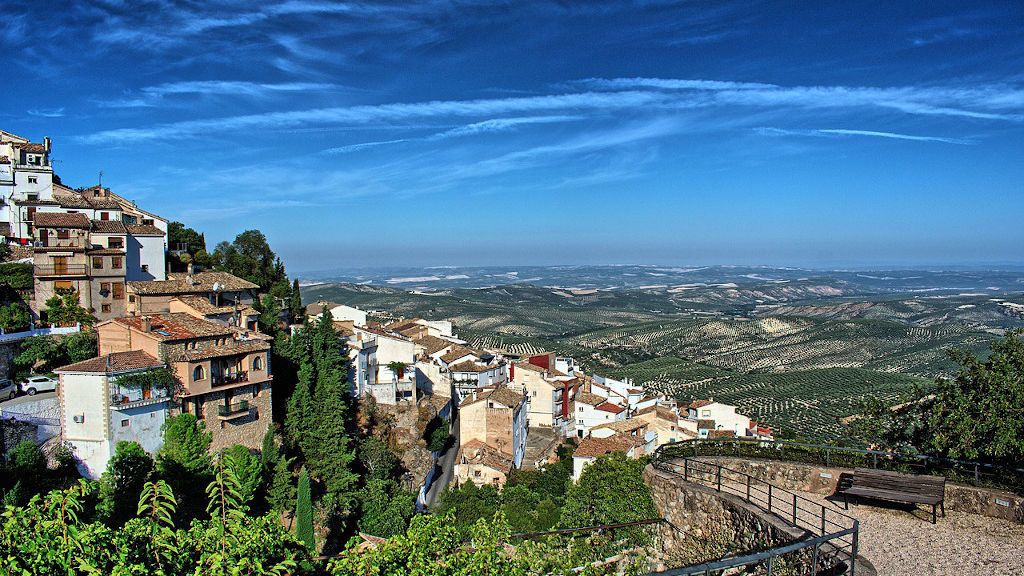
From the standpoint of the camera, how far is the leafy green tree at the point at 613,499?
13102 millimetres

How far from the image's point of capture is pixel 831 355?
332 feet

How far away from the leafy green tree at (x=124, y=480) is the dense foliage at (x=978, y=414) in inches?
786

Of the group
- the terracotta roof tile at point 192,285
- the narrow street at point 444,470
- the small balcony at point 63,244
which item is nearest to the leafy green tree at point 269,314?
the terracotta roof tile at point 192,285

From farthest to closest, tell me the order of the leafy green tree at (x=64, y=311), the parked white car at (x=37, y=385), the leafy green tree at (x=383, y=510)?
the leafy green tree at (x=64, y=311)
the leafy green tree at (x=383, y=510)
the parked white car at (x=37, y=385)

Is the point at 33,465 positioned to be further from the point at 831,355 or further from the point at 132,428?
the point at 831,355

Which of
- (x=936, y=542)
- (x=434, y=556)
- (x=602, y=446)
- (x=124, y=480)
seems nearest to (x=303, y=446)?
(x=124, y=480)

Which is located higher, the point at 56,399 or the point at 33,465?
the point at 56,399

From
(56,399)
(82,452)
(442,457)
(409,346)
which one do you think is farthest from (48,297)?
(442,457)

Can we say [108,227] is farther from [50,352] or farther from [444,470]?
[444,470]

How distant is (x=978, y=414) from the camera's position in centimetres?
1420

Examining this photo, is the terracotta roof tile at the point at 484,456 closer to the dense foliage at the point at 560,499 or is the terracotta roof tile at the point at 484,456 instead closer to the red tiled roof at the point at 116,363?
the dense foliage at the point at 560,499

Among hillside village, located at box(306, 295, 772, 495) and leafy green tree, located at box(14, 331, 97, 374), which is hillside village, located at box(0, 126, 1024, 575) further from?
hillside village, located at box(306, 295, 772, 495)

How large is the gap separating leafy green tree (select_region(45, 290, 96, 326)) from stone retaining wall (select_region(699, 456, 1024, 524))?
84.1ft

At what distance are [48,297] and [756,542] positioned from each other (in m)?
29.3
